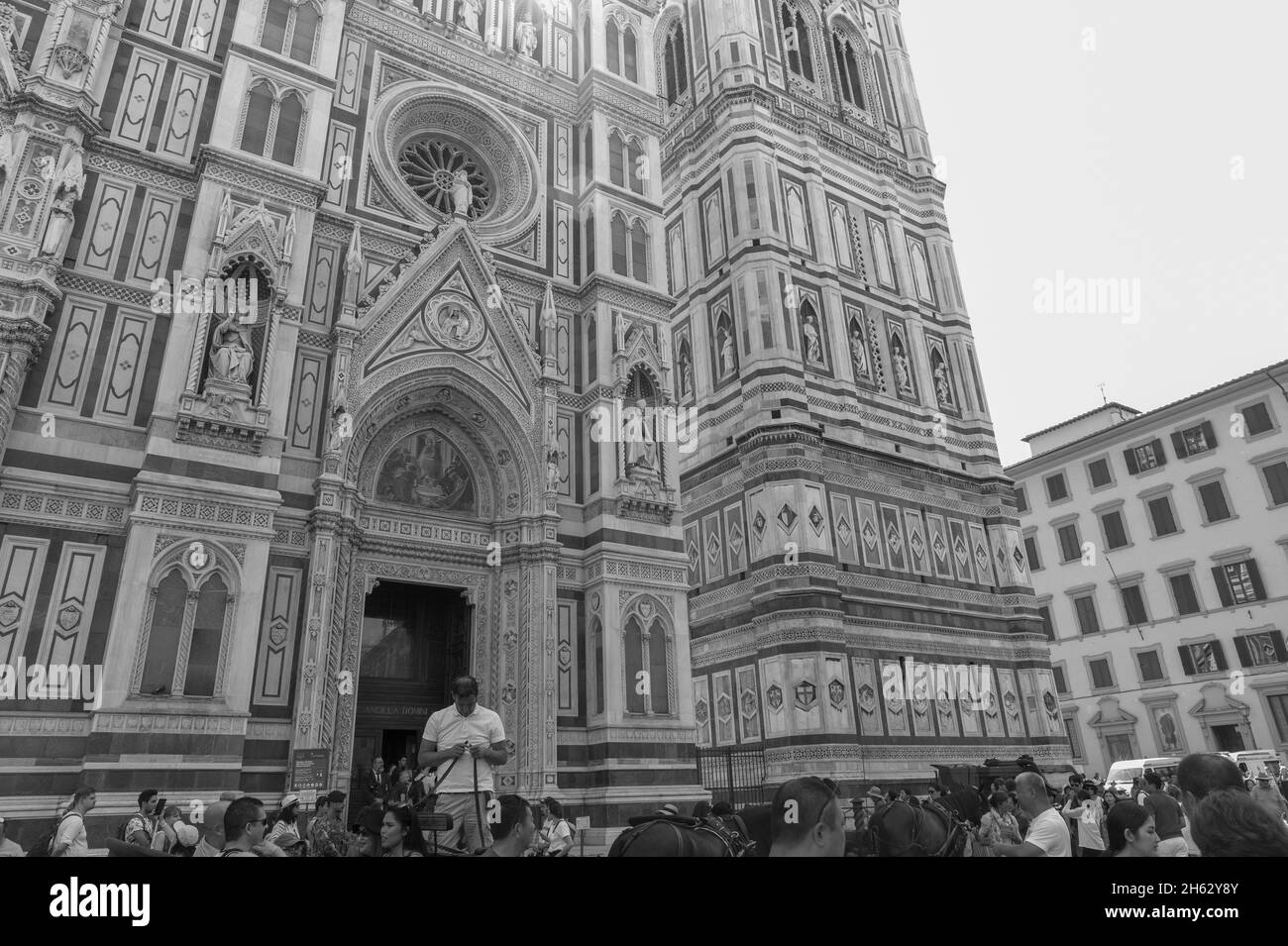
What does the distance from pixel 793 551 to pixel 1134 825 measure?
1923 cm

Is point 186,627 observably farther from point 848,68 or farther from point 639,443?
point 848,68

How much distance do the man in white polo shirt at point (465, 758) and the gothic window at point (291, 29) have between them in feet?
54.9

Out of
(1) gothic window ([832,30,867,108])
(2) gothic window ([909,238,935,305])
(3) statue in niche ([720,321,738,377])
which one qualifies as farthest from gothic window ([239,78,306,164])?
(1) gothic window ([832,30,867,108])

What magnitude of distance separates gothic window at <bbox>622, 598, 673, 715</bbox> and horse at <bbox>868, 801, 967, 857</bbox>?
10.2 metres

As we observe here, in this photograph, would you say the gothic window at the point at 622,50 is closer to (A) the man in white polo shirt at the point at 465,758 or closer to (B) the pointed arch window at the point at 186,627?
(B) the pointed arch window at the point at 186,627

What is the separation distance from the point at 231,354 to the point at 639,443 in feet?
29.6

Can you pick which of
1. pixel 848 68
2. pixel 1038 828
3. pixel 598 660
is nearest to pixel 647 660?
pixel 598 660

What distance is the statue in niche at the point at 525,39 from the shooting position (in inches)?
917

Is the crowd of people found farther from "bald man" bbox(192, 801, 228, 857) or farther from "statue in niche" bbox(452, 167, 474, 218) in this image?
"statue in niche" bbox(452, 167, 474, 218)

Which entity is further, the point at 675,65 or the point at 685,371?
the point at 675,65

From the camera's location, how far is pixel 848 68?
36.7 m

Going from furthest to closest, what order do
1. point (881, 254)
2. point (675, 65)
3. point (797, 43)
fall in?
point (675, 65) < point (797, 43) < point (881, 254)

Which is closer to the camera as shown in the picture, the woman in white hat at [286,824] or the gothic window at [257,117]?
the woman in white hat at [286,824]

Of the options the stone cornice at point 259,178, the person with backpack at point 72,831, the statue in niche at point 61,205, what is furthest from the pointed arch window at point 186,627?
the stone cornice at point 259,178
